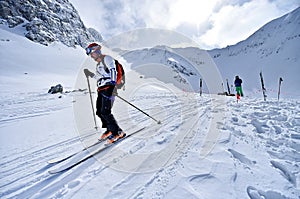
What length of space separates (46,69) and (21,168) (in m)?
37.0

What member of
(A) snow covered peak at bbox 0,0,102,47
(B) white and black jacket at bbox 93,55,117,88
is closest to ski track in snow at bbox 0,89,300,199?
(B) white and black jacket at bbox 93,55,117,88

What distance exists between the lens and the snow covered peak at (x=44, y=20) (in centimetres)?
5134

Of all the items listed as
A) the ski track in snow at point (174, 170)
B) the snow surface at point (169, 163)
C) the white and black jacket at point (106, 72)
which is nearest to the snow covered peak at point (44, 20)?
the white and black jacket at point (106, 72)

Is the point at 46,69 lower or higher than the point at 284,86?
higher

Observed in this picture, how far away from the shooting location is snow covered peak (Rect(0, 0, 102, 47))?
5134cm

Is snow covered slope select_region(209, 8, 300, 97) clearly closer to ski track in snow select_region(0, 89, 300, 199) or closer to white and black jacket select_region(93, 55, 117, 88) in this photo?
ski track in snow select_region(0, 89, 300, 199)

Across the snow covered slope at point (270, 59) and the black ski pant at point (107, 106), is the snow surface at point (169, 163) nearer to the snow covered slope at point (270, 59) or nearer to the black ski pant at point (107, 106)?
the black ski pant at point (107, 106)

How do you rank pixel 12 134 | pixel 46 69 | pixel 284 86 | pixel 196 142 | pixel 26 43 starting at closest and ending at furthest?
pixel 196 142 < pixel 12 134 < pixel 46 69 < pixel 284 86 < pixel 26 43

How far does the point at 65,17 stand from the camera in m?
67.6

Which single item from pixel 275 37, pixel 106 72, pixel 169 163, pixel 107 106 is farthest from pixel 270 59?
pixel 169 163

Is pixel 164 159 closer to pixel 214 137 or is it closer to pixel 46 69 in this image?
pixel 214 137

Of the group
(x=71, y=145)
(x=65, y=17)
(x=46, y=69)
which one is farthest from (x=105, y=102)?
(x=65, y=17)

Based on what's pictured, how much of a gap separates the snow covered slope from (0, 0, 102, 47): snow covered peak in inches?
2417

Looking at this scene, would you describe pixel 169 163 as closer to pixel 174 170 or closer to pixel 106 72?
pixel 174 170
